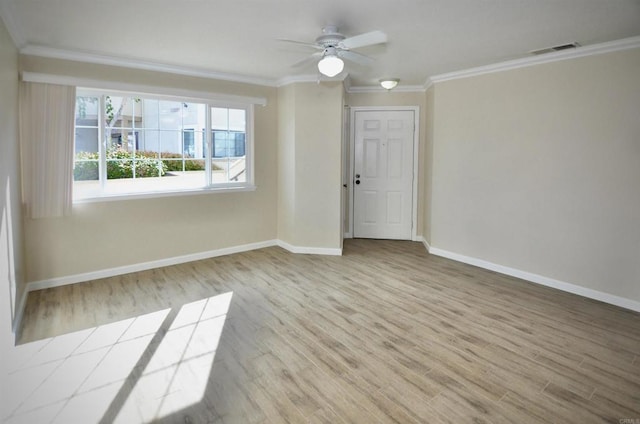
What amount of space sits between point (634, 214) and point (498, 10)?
2323 mm

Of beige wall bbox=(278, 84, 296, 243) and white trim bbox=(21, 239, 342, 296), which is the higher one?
beige wall bbox=(278, 84, 296, 243)

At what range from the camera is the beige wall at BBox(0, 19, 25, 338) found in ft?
8.46

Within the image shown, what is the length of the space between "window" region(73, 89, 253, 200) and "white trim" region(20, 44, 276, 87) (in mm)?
328

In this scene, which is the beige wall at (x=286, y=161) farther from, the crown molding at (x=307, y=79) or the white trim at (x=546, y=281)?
the white trim at (x=546, y=281)

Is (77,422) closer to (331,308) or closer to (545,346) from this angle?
(331,308)

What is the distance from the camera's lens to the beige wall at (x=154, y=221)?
12.8ft

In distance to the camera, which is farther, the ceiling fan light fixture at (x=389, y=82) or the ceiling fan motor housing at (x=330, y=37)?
the ceiling fan light fixture at (x=389, y=82)

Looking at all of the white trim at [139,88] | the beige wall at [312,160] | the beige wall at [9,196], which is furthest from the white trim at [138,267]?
the white trim at [139,88]

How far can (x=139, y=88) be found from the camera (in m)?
4.27

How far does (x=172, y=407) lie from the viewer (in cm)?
215

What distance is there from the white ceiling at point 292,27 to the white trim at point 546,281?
7.85 feet

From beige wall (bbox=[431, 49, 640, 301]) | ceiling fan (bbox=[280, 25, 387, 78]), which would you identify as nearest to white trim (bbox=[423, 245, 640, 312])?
beige wall (bbox=[431, 49, 640, 301])

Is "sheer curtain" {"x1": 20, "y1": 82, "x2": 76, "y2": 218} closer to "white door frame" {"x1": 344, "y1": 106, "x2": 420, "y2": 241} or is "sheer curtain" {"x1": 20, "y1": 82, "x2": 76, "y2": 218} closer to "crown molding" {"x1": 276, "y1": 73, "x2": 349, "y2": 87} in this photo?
"crown molding" {"x1": 276, "y1": 73, "x2": 349, "y2": 87}

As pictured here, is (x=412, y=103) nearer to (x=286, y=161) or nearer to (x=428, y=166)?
(x=428, y=166)
